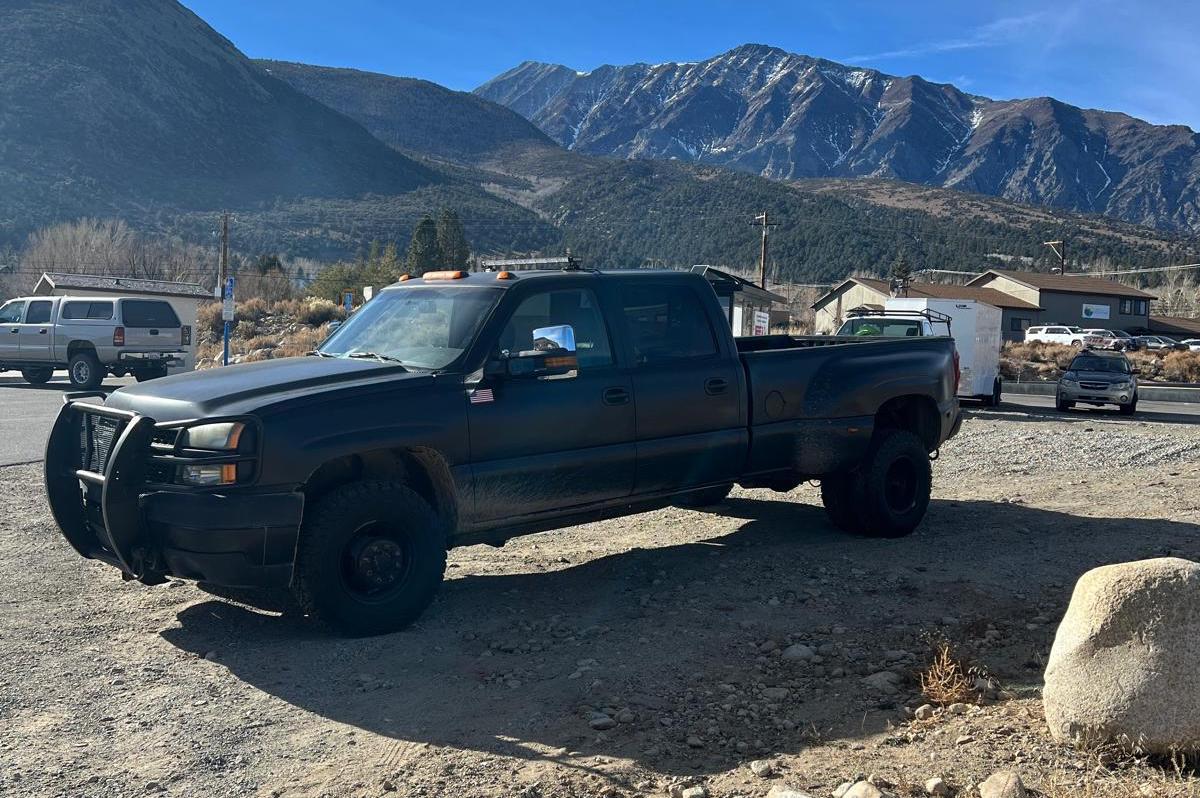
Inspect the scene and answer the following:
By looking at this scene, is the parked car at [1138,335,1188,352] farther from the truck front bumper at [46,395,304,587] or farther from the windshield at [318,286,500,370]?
the truck front bumper at [46,395,304,587]

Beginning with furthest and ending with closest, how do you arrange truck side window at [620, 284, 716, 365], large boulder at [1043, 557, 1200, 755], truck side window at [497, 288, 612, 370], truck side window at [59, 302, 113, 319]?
truck side window at [59, 302, 113, 319] → truck side window at [620, 284, 716, 365] → truck side window at [497, 288, 612, 370] → large boulder at [1043, 557, 1200, 755]

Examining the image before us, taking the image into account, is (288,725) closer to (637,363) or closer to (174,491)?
(174,491)

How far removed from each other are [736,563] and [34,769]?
4.32 meters

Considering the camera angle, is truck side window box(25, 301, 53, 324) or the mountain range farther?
the mountain range

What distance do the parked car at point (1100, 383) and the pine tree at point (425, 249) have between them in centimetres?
4769

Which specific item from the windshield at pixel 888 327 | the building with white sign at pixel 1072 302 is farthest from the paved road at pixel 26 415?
the building with white sign at pixel 1072 302

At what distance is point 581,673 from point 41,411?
1654 centimetres

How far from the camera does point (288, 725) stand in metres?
4.59

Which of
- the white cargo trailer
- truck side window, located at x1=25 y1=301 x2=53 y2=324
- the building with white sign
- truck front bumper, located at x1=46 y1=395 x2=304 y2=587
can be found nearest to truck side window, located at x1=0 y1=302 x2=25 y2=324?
truck side window, located at x1=25 y1=301 x2=53 y2=324

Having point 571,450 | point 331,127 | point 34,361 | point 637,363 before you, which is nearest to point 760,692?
point 571,450

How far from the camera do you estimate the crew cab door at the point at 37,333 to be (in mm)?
25469

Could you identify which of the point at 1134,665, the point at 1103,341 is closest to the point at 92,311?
the point at 1134,665

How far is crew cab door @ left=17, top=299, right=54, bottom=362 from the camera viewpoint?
83.6 feet

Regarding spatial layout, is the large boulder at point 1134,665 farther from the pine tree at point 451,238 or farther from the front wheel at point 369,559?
the pine tree at point 451,238
